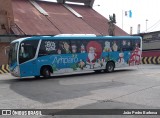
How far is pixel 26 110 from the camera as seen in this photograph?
30.4 feet

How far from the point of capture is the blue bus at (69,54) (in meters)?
19.2

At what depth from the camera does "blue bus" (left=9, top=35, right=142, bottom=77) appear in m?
19.2

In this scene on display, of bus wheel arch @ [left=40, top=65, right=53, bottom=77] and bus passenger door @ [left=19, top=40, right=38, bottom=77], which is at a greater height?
bus passenger door @ [left=19, top=40, right=38, bottom=77]

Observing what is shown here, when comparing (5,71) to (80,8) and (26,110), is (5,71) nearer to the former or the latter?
(26,110)

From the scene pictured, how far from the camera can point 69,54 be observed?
2114cm

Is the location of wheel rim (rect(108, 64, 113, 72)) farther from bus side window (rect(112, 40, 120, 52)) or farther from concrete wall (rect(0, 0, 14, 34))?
concrete wall (rect(0, 0, 14, 34))

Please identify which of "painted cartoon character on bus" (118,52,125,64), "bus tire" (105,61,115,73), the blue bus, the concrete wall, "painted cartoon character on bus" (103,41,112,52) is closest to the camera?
the blue bus

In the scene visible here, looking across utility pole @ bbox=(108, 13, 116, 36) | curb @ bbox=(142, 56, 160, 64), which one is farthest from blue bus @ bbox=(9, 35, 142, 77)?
utility pole @ bbox=(108, 13, 116, 36)

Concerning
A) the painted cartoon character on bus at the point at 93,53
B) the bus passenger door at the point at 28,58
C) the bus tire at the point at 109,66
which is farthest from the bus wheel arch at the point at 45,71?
the bus tire at the point at 109,66

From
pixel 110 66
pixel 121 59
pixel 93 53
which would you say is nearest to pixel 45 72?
pixel 93 53

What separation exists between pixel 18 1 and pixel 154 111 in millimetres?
41558

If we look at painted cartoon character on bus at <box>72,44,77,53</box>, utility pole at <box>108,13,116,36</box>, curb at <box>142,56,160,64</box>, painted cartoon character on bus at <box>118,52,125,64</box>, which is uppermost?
utility pole at <box>108,13,116,36</box>

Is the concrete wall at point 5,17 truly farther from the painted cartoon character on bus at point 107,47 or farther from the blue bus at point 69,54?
the painted cartoon character on bus at point 107,47

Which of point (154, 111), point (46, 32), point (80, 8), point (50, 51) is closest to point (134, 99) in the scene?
point (154, 111)
